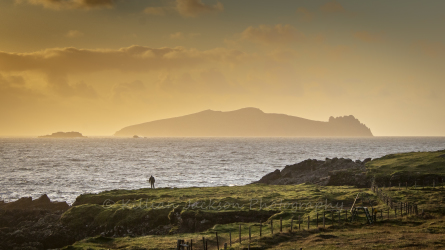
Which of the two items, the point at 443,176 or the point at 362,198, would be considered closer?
the point at 362,198

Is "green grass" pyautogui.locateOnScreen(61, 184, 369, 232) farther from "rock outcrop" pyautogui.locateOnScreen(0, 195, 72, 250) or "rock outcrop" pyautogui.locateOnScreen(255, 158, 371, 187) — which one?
"rock outcrop" pyautogui.locateOnScreen(255, 158, 371, 187)

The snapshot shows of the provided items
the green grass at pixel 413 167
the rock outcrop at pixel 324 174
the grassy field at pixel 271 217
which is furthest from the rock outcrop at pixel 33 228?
the green grass at pixel 413 167

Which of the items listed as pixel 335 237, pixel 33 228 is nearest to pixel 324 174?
pixel 335 237

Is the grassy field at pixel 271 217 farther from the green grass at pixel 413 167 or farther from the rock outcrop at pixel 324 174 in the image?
the rock outcrop at pixel 324 174

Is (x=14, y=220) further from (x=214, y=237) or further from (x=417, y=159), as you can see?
(x=417, y=159)

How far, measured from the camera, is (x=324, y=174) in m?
77.5

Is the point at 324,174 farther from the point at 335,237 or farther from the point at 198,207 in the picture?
the point at 335,237

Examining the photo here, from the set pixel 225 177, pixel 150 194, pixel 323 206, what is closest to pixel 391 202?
pixel 323 206

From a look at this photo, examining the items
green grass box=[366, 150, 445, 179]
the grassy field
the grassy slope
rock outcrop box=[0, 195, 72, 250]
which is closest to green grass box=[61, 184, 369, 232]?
the grassy field

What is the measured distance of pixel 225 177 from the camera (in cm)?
9650

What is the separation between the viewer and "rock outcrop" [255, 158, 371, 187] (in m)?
63.0

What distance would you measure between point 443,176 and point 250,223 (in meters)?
35.6

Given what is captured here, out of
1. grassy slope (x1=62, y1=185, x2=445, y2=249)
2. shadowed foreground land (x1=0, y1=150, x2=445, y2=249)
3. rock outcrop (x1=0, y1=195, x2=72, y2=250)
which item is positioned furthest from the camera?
rock outcrop (x1=0, y1=195, x2=72, y2=250)

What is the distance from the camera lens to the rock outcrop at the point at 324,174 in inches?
2480
